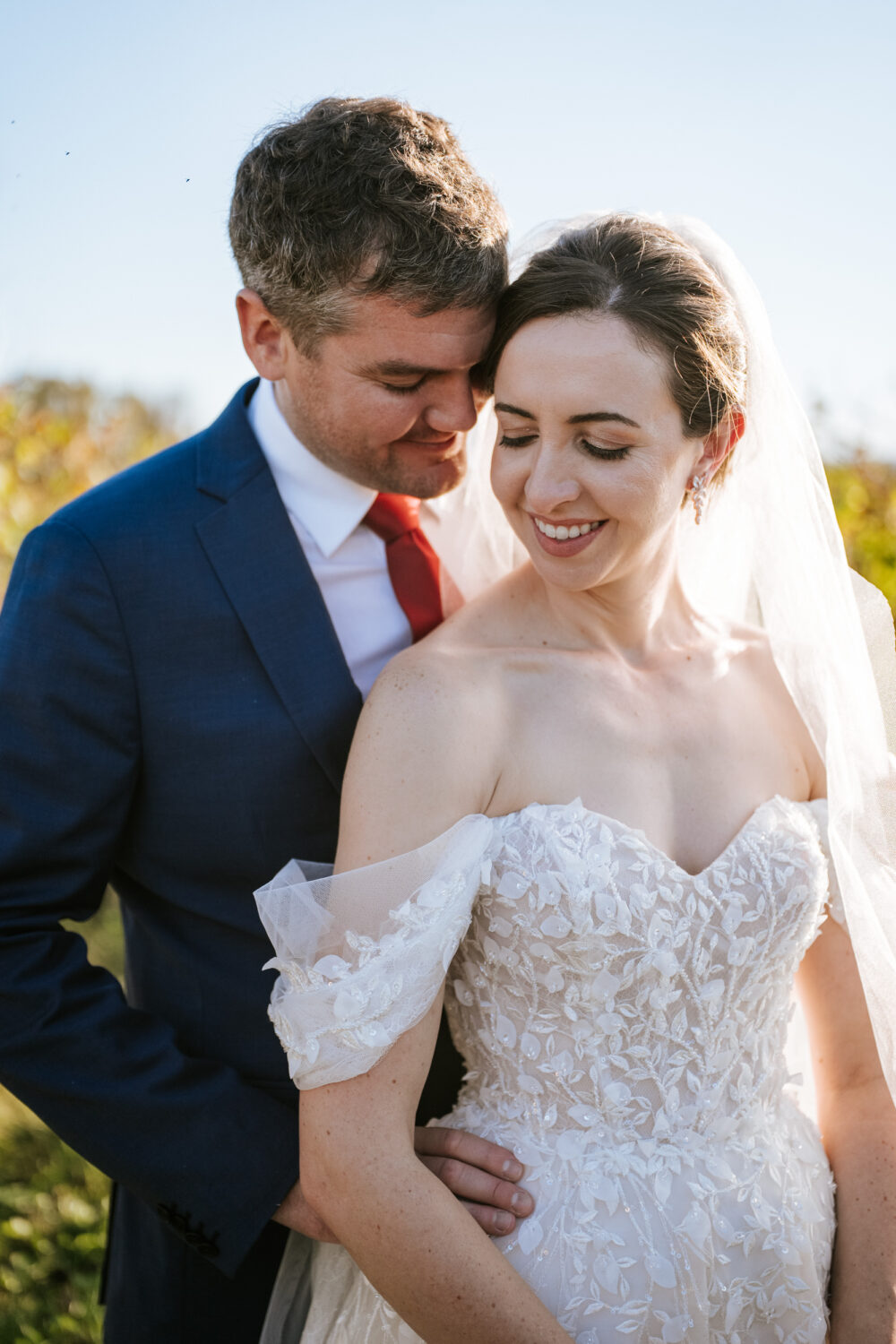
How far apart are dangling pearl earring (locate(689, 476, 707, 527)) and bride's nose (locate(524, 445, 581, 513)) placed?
339 mm

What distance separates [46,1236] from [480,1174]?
262 centimetres

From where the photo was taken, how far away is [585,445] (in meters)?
2.01

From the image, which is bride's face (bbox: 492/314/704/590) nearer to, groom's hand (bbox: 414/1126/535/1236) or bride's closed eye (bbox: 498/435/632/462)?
bride's closed eye (bbox: 498/435/632/462)

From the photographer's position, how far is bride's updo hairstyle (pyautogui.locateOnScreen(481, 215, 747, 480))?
2.01m

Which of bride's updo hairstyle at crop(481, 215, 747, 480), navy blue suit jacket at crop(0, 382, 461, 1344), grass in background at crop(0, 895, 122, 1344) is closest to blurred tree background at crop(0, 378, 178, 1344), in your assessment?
grass in background at crop(0, 895, 122, 1344)

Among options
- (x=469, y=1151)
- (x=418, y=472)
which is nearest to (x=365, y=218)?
(x=418, y=472)

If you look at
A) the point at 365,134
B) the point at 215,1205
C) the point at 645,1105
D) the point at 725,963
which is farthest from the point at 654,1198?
the point at 365,134

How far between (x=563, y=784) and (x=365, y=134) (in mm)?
1396

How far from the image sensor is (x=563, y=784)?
2.02m

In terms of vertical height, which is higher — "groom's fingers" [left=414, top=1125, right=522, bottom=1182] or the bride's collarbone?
the bride's collarbone

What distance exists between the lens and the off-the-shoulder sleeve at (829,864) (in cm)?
222

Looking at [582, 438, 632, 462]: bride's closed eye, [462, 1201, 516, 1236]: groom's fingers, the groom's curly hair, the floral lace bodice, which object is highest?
the groom's curly hair

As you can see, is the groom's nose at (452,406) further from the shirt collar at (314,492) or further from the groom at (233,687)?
the shirt collar at (314,492)

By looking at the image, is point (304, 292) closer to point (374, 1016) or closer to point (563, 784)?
point (563, 784)
